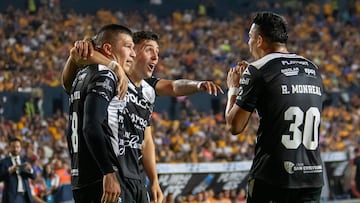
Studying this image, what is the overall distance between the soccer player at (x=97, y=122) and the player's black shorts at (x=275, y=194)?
0.99 metres

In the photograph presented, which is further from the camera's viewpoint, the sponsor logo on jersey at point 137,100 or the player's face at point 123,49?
the sponsor logo on jersey at point 137,100

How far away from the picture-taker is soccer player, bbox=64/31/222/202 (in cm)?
585

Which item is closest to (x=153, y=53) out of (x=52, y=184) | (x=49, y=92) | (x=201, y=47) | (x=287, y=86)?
(x=287, y=86)

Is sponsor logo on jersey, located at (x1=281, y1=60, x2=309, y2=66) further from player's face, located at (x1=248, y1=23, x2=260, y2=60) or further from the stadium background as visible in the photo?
the stadium background

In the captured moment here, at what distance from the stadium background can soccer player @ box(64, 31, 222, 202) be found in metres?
7.03

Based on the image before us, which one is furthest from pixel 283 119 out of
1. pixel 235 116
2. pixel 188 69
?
pixel 188 69

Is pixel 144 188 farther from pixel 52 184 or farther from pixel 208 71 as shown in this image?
pixel 208 71

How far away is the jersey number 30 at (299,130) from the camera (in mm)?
5344

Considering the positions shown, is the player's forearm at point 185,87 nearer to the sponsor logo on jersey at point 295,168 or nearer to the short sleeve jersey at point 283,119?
the short sleeve jersey at point 283,119

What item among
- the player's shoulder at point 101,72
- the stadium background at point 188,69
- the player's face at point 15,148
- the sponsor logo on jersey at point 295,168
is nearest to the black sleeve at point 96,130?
the player's shoulder at point 101,72

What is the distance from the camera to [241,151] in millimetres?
18688

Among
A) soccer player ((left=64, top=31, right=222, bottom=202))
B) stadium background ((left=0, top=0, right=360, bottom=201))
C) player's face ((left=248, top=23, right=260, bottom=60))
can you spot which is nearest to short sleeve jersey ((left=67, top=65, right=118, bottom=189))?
soccer player ((left=64, top=31, right=222, bottom=202))

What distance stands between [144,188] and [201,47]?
19.0 meters

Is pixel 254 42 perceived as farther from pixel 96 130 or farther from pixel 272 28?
pixel 96 130
